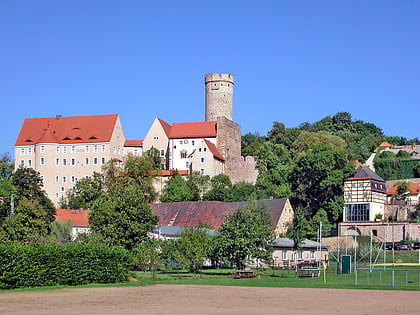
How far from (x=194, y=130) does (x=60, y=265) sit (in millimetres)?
77758

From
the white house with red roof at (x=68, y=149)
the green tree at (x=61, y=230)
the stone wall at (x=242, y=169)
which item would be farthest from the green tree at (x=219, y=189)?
the green tree at (x=61, y=230)

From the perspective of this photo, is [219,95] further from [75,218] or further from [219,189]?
[75,218]

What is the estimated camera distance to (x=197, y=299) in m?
30.7

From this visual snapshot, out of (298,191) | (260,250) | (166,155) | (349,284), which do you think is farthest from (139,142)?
(349,284)

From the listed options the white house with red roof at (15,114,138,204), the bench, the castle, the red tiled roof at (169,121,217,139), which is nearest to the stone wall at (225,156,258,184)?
the castle

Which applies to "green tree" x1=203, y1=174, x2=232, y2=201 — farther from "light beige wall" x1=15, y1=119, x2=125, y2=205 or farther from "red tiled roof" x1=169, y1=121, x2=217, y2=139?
"light beige wall" x1=15, y1=119, x2=125, y2=205

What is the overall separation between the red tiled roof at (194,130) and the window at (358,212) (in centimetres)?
3504

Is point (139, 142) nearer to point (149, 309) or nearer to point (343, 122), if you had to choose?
point (343, 122)

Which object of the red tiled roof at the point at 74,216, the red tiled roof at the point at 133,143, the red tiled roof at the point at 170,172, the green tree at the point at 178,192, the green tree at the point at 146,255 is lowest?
the green tree at the point at 146,255

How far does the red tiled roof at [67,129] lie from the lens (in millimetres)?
118625

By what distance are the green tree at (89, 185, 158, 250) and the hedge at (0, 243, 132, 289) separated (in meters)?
11.3

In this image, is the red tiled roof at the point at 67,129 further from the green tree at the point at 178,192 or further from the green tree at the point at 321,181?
the green tree at the point at 321,181

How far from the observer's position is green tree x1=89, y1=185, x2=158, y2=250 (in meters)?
52.3

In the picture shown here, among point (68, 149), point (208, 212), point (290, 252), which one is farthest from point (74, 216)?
point (290, 252)
